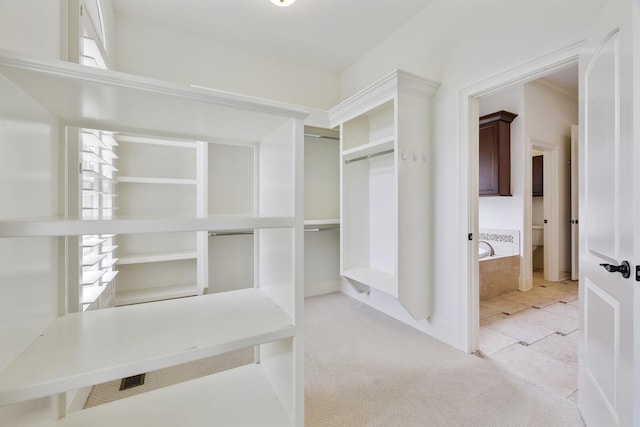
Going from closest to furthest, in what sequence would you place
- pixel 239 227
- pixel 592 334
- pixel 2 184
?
pixel 2 184, pixel 239 227, pixel 592 334

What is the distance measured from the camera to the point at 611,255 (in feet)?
3.82

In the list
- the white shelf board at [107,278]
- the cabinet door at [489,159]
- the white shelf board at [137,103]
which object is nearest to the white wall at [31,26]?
the white shelf board at [137,103]

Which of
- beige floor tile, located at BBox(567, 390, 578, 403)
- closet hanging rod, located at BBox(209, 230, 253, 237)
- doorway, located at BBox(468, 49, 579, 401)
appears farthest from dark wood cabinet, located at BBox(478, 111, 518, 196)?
closet hanging rod, located at BBox(209, 230, 253, 237)

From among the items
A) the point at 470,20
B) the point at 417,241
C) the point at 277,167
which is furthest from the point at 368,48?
the point at 277,167

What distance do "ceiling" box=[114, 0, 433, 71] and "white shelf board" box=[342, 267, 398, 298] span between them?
239 cm

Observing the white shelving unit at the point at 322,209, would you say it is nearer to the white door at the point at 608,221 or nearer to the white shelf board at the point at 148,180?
the white shelf board at the point at 148,180

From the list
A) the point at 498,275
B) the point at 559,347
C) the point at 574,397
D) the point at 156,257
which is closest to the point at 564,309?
the point at 498,275

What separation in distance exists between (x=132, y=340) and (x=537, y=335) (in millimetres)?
2950

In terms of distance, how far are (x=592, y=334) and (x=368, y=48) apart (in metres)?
3.10

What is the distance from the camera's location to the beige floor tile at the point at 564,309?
2848 millimetres

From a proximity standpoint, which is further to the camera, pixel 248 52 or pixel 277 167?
pixel 248 52

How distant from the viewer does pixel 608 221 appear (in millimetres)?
1197

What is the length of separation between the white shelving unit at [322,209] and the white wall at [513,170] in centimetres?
238

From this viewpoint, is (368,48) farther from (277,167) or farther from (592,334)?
(592,334)
